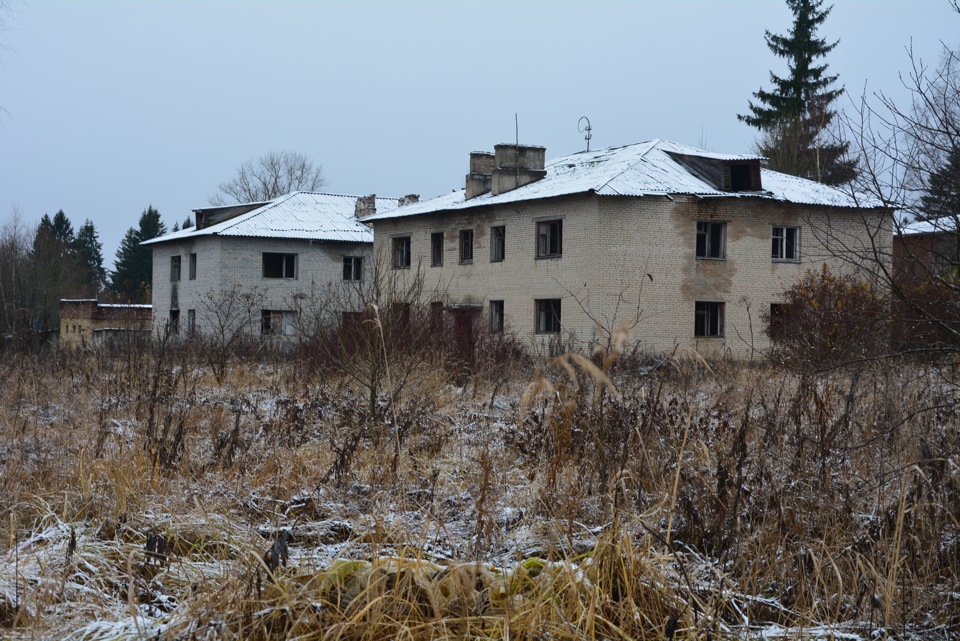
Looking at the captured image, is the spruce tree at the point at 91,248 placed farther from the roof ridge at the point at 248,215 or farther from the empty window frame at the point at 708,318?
the empty window frame at the point at 708,318

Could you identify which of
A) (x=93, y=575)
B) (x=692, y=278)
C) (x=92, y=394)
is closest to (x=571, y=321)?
(x=692, y=278)

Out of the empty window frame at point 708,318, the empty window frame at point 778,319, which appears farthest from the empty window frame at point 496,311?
the empty window frame at point 778,319

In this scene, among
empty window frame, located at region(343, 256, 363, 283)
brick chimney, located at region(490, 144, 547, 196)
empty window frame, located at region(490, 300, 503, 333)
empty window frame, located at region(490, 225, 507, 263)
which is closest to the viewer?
empty window frame, located at region(490, 300, 503, 333)

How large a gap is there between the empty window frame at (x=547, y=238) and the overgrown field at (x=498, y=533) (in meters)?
20.9

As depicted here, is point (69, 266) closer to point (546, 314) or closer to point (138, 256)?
point (138, 256)

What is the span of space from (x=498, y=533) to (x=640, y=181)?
2324cm

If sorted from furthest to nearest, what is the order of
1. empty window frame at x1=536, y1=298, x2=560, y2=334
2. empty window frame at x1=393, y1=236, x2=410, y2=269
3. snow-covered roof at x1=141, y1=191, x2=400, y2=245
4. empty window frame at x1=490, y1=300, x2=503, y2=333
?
snow-covered roof at x1=141, y1=191, x2=400, y2=245
empty window frame at x1=393, y1=236, x2=410, y2=269
empty window frame at x1=490, y1=300, x2=503, y2=333
empty window frame at x1=536, y1=298, x2=560, y2=334

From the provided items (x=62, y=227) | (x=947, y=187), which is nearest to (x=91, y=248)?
(x=62, y=227)

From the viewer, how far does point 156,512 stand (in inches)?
197

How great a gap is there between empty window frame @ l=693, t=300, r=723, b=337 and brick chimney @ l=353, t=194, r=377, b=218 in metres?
18.7

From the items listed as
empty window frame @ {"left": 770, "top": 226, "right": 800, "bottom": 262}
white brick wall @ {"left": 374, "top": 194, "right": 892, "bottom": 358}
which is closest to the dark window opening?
white brick wall @ {"left": 374, "top": 194, "right": 892, "bottom": 358}

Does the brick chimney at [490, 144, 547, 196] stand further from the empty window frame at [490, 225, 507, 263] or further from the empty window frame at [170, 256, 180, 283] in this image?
the empty window frame at [170, 256, 180, 283]

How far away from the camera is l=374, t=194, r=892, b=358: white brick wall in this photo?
1037 inches

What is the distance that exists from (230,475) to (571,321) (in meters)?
21.2
